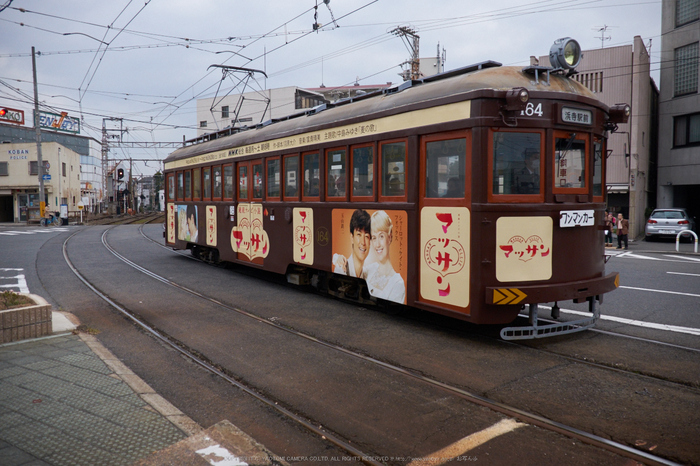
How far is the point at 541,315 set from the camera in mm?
8031

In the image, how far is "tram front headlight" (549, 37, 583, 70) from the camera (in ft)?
21.9

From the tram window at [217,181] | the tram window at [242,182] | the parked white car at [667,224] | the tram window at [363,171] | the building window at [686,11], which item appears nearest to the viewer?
the tram window at [363,171]

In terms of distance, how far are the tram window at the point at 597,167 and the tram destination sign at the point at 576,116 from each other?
36 cm

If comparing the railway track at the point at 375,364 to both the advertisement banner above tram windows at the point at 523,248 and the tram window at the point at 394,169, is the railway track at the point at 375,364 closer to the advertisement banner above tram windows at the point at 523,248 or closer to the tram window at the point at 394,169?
the advertisement banner above tram windows at the point at 523,248

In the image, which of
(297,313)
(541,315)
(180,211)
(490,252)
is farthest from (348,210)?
(180,211)

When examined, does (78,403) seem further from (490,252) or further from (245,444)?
(490,252)

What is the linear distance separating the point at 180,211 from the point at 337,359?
36.8ft

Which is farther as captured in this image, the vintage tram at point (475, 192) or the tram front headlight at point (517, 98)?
the vintage tram at point (475, 192)

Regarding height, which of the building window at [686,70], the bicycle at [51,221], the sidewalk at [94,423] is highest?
the building window at [686,70]

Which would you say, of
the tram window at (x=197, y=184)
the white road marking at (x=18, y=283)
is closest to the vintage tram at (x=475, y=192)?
the tram window at (x=197, y=184)

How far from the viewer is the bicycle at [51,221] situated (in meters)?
36.1

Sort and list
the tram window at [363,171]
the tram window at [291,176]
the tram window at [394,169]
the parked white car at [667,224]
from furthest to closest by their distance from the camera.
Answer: the parked white car at [667,224] < the tram window at [291,176] < the tram window at [363,171] < the tram window at [394,169]

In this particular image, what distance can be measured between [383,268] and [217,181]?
6993mm

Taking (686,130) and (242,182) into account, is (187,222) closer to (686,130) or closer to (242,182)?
(242,182)
